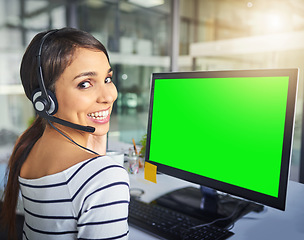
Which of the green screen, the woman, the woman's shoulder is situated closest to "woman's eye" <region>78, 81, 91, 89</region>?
the woman

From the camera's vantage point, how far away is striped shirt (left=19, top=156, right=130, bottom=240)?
0.55 meters

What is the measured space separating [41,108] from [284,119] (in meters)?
0.62

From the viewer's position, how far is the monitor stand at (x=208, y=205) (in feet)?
2.96

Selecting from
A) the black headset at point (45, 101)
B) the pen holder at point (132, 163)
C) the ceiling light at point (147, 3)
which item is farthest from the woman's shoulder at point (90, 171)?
the ceiling light at point (147, 3)

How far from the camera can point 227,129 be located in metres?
0.86

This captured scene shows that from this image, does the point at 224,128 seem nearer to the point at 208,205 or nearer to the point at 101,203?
the point at 208,205

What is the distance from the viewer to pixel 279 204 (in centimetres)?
73

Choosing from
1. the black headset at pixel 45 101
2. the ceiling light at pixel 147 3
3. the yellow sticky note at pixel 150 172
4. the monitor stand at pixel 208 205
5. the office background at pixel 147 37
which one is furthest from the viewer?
the ceiling light at pixel 147 3

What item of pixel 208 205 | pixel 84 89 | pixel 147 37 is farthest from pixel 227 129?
pixel 147 37

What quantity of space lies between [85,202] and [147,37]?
11.3 ft

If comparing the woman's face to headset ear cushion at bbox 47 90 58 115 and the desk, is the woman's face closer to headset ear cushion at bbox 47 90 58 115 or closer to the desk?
headset ear cushion at bbox 47 90 58 115

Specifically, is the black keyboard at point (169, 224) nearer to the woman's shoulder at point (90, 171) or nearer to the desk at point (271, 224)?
the desk at point (271, 224)

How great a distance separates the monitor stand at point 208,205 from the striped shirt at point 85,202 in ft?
1.31

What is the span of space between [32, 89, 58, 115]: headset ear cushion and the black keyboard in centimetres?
43
